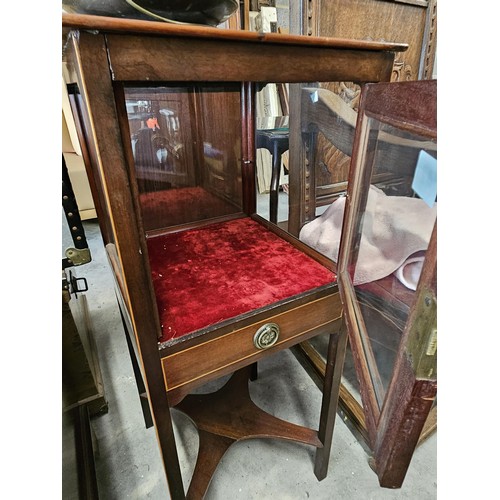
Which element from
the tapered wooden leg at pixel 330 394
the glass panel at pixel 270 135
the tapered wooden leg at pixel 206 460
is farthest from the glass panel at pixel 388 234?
the glass panel at pixel 270 135

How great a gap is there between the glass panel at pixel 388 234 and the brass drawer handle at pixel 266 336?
6.9 inches

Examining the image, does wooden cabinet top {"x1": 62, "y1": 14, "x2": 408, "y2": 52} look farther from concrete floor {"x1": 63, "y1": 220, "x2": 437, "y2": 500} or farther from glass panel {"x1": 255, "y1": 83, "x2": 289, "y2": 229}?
glass panel {"x1": 255, "y1": 83, "x2": 289, "y2": 229}

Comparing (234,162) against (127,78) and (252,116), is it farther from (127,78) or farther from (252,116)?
(127,78)

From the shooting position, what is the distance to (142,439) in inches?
43.9

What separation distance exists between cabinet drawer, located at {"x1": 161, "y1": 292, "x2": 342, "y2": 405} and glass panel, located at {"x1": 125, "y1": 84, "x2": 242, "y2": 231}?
1.56ft

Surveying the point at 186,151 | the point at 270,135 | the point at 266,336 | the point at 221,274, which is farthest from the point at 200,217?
the point at 270,135

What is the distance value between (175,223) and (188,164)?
0.18 meters

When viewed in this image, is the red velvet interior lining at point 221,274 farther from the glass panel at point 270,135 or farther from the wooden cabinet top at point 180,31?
the glass panel at point 270,135

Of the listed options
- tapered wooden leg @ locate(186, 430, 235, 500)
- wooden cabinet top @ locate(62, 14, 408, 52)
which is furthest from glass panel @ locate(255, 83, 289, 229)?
wooden cabinet top @ locate(62, 14, 408, 52)

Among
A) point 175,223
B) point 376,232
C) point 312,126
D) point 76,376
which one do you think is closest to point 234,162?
point 175,223

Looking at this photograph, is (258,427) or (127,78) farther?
(258,427)

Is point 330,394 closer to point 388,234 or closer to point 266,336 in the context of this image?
point 266,336

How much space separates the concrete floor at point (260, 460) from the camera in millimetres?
963

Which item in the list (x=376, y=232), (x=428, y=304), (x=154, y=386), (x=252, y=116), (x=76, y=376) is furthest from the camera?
(x=76, y=376)
